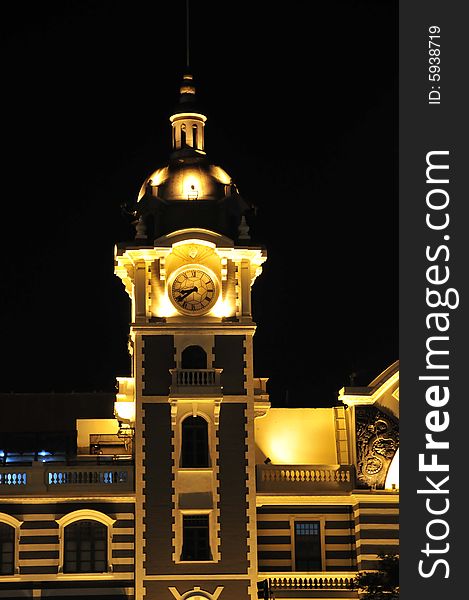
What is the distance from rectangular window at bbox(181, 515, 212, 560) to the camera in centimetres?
6875

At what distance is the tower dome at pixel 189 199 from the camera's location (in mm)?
71625

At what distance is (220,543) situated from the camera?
6869cm

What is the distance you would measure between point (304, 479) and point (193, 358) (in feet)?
21.6

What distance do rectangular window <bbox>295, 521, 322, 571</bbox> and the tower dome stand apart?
39.7 feet

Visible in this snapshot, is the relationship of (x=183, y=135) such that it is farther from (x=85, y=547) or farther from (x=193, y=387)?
(x=85, y=547)

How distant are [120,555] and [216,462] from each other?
17.1ft

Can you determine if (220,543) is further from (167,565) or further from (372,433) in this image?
(372,433)

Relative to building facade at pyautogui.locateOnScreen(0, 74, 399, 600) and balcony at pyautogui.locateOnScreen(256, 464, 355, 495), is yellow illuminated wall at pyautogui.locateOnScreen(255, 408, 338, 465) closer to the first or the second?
building facade at pyautogui.locateOnScreen(0, 74, 399, 600)

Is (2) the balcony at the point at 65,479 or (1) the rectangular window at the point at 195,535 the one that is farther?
(2) the balcony at the point at 65,479

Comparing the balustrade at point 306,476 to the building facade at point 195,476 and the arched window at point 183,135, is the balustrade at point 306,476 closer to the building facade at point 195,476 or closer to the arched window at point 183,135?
the building facade at point 195,476

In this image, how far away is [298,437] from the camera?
74750 millimetres

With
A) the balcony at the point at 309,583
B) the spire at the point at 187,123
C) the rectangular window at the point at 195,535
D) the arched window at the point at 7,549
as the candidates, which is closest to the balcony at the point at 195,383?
the rectangular window at the point at 195,535

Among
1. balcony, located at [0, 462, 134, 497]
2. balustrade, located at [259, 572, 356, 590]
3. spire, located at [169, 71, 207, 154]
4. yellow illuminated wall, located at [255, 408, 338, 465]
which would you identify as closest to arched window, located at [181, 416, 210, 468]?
balcony, located at [0, 462, 134, 497]

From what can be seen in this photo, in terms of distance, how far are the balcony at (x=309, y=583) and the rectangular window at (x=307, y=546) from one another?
0.88 metres
